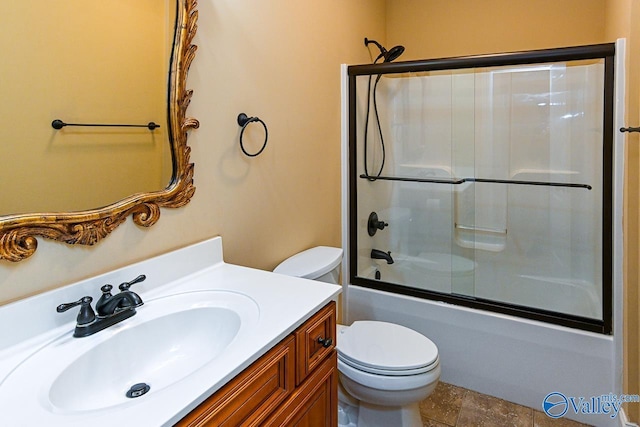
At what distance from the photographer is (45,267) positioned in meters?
1.05

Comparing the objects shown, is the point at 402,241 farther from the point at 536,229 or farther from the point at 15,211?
the point at 15,211

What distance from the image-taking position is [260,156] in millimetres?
1801

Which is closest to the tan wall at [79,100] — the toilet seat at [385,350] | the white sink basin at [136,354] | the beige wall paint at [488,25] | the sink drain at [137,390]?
the white sink basin at [136,354]

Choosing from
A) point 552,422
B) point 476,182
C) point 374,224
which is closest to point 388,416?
point 552,422

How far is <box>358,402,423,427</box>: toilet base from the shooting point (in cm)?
174

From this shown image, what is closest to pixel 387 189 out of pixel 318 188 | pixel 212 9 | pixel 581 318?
pixel 318 188

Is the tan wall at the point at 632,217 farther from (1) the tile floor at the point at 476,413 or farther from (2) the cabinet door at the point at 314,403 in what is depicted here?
(2) the cabinet door at the point at 314,403

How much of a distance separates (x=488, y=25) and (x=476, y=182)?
114 cm

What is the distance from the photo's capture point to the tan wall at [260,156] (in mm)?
1223

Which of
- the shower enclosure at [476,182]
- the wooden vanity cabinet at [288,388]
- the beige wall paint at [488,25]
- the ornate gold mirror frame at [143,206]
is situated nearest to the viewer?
the wooden vanity cabinet at [288,388]

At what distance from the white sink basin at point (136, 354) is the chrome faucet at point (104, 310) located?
2cm

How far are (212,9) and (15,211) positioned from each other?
0.96m

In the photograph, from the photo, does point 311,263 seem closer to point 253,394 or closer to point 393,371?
point 393,371

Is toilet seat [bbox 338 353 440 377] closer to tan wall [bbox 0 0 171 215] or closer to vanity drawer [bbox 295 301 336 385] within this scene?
vanity drawer [bbox 295 301 336 385]
